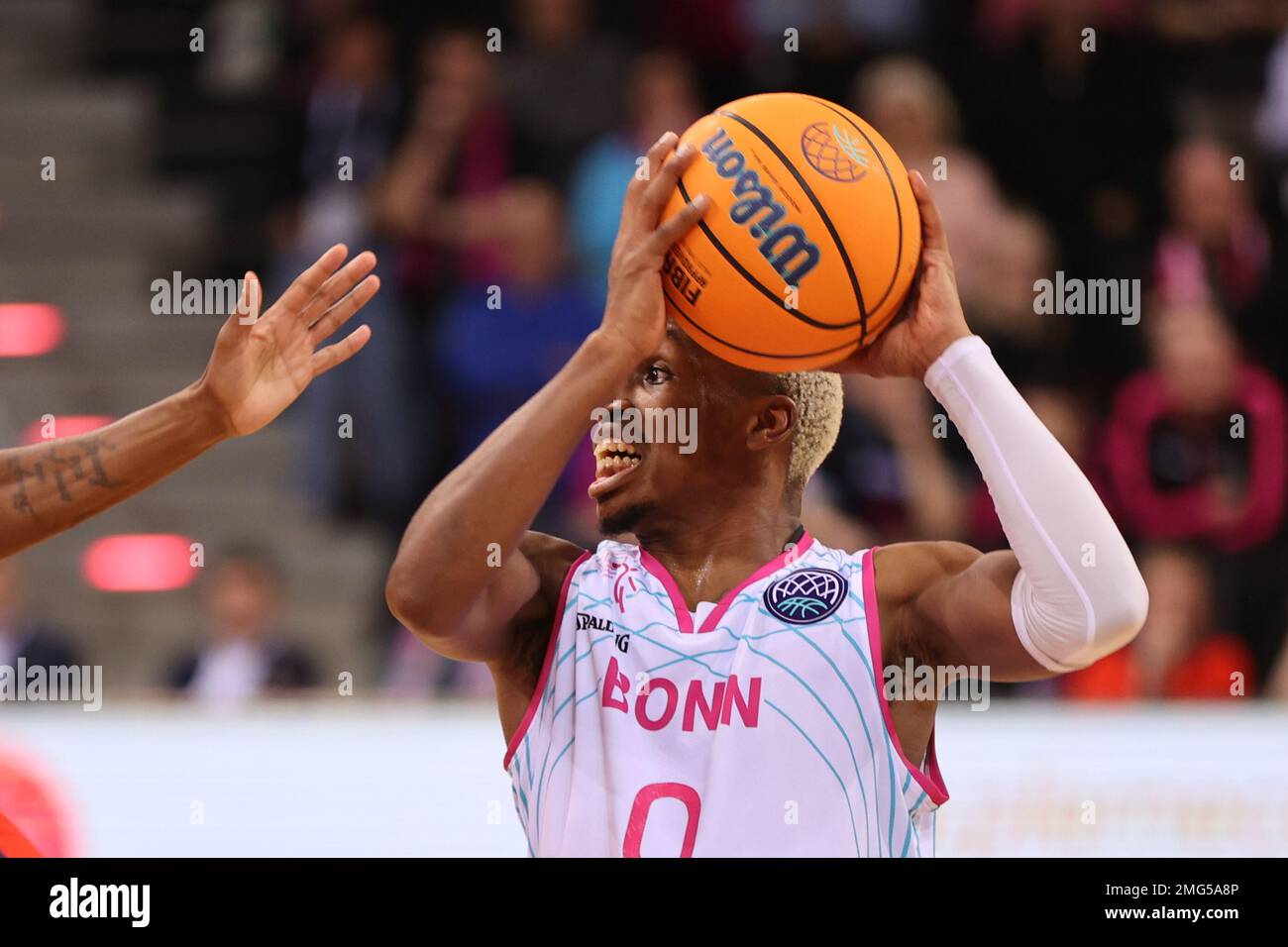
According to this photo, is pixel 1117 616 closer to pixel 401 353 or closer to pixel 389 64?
pixel 401 353

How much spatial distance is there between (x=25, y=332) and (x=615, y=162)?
4.02m

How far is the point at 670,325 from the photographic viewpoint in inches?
A: 145

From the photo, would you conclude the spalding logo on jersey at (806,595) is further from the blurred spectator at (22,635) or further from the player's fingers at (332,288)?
the blurred spectator at (22,635)

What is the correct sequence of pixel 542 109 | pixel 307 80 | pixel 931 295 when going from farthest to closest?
pixel 307 80, pixel 542 109, pixel 931 295

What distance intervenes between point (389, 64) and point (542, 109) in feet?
3.01

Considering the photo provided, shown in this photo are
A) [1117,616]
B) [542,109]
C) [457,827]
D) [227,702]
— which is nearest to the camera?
[1117,616]

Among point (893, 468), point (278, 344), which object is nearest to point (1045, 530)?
point (278, 344)

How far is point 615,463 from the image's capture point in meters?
3.64

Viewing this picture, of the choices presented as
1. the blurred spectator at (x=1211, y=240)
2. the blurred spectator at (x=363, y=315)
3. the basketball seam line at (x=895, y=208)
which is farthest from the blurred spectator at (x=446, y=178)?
the basketball seam line at (x=895, y=208)

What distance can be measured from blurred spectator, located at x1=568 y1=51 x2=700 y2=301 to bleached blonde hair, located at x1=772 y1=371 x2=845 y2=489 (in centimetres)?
510

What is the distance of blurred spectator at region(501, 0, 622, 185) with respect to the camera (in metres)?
9.41

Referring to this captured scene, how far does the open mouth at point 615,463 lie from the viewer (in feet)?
11.9

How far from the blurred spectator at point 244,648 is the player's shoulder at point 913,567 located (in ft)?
16.7

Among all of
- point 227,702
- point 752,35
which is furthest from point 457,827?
point 752,35
